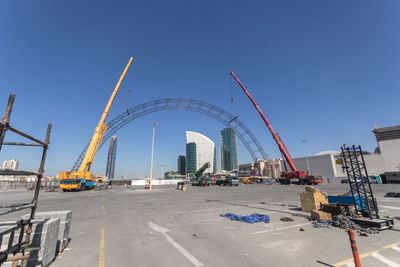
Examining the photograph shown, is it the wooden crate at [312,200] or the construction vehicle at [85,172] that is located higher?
the construction vehicle at [85,172]

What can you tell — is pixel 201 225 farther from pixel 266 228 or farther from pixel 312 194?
pixel 312 194

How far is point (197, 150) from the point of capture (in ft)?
557

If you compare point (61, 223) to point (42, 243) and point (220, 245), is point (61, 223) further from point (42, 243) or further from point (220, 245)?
point (220, 245)

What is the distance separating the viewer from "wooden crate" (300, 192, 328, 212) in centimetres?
1041

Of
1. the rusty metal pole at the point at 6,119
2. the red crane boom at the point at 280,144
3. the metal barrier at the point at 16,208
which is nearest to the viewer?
the rusty metal pole at the point at 6,119

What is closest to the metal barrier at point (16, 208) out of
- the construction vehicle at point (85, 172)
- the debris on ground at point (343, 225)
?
the debris on ground at point (343, 225)

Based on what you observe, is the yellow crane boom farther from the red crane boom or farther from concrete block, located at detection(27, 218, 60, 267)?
the red crane boom

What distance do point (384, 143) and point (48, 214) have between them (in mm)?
95868

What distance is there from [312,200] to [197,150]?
15997 cm

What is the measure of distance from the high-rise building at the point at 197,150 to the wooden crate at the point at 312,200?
157 m

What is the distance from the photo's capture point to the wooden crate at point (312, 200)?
10.4 metres

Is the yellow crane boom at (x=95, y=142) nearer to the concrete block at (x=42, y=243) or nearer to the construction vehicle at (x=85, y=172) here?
the construction vehicle at (x=85, y=172)

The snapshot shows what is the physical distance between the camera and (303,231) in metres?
7.18

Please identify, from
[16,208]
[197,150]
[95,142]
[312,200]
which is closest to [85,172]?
[95,142]
